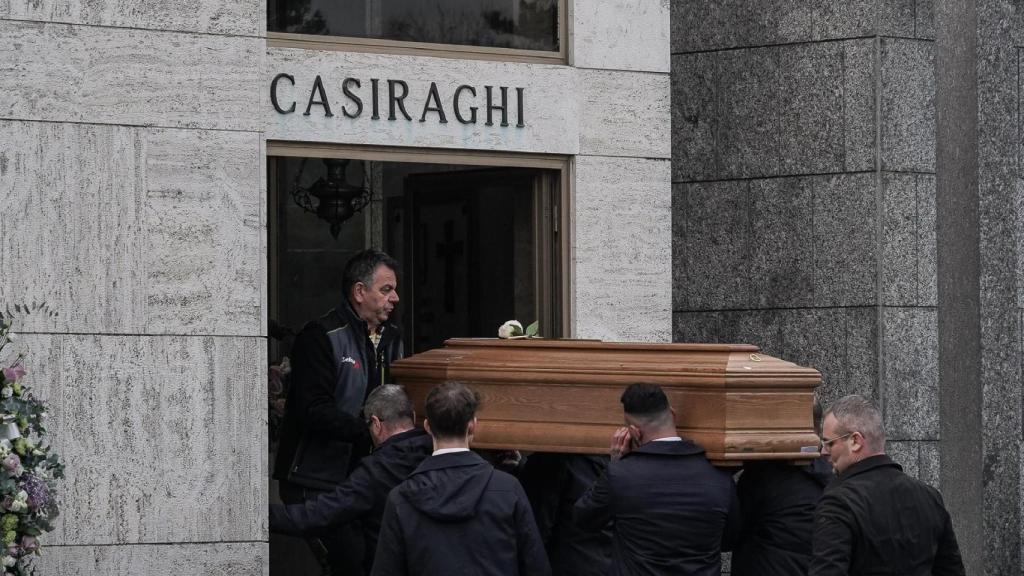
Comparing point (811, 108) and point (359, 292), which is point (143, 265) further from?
point (811, 108)

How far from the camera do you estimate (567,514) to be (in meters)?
7.21

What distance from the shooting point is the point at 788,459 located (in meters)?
6.86

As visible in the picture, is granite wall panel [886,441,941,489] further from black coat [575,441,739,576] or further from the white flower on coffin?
black coat [575,441,739,576]

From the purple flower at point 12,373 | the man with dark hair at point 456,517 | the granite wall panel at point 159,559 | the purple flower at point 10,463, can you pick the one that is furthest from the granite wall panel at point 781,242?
the purple flower at point 10,463

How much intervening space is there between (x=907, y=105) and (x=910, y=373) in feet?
5.09

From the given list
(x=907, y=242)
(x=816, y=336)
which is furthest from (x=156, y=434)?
(x=907, y=242)

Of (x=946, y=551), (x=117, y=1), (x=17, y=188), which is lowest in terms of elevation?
(x=946, y=551)

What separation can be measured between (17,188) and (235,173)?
927 millimetres

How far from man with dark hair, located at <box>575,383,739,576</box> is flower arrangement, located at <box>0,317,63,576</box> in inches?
79.1

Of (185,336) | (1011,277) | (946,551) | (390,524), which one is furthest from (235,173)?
(1011,277)

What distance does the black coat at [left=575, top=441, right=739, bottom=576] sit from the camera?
6461 mm

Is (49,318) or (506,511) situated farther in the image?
(49,318)

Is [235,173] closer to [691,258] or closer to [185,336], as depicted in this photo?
[185,336]

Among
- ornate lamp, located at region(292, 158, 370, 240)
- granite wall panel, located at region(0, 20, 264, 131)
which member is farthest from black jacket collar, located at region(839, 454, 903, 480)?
ornate lamp, located at region(292, 158, 370, 240)
